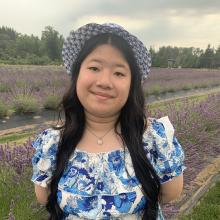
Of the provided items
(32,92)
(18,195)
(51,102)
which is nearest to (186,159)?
(18,195)

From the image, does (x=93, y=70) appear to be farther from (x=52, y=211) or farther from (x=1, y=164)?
(x=1, y=164)

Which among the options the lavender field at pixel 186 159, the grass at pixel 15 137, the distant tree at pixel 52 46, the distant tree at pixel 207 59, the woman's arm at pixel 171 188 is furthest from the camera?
the distant tree at pixel 207 59

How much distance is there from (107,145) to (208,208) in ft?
10.1

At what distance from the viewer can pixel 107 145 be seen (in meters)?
1.87

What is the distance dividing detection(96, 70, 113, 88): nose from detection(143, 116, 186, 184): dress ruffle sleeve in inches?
13.3

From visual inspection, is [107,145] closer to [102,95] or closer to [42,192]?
[102,95]

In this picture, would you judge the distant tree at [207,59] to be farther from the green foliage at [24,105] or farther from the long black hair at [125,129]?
the long black hair at [125,129]

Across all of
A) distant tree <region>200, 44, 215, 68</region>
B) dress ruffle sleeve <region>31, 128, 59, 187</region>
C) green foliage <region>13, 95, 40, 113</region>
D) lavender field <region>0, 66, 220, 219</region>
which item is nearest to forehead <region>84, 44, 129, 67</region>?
dress ruffle sleeve <region>31, 128, 59, 187</region>

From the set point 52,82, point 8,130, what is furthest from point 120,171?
point 52,82

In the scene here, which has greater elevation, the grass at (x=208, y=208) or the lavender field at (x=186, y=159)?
the lavender field at (x=186, y=159)

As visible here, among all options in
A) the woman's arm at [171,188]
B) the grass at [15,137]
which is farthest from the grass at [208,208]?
the grass at [15,137]

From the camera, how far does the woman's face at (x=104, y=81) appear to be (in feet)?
5.72

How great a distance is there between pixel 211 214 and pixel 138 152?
3002 mm

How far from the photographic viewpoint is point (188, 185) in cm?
478
